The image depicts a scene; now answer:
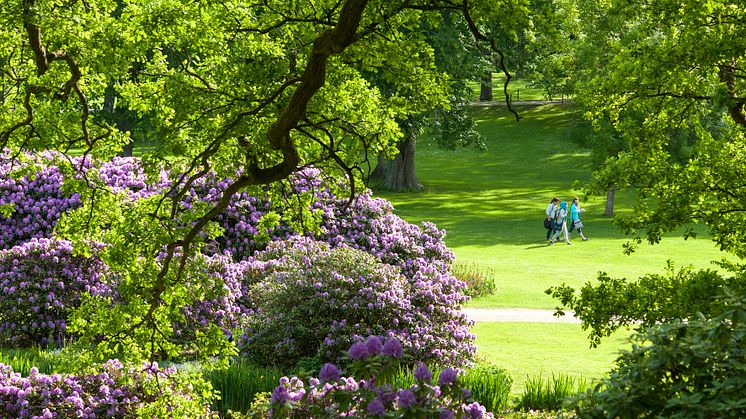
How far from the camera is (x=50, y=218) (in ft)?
53.3

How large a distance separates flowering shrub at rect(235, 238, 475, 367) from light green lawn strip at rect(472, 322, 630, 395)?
1.20 meters

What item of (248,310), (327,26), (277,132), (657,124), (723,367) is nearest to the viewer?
(723,367)

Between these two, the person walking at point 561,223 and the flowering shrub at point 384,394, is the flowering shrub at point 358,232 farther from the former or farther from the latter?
the person walking at point 561,223

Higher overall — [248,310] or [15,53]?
[15,53]

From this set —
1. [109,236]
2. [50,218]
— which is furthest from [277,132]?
[50,218]

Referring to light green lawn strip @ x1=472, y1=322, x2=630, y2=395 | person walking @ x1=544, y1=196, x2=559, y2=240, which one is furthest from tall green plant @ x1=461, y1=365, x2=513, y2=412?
person walking @ x1=544, y1=196, x2=559, y2=240

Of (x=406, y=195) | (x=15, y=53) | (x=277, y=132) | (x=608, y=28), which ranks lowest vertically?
(x=406, y=195)

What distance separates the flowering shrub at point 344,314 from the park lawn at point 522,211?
286cm

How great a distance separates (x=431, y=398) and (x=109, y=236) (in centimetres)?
455

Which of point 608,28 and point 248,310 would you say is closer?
point 248,310

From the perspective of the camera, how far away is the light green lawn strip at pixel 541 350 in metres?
13.5

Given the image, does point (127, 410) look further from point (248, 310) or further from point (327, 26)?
point (248, 310)

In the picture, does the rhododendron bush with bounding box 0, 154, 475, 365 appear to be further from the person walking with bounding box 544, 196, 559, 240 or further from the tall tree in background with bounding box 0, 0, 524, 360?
the person walking with bounding box 544, 196, 559, 240

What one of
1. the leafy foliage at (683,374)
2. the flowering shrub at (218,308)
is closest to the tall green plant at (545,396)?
the flowering shrub at (218,308)
